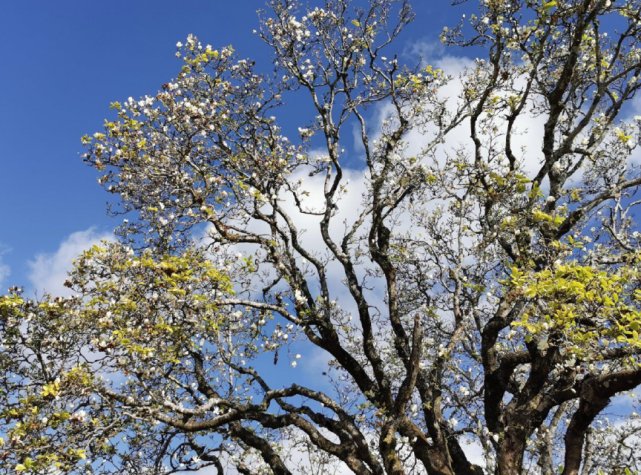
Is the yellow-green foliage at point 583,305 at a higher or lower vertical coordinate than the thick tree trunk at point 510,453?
higher

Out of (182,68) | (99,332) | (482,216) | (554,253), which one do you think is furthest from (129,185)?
(554,253)

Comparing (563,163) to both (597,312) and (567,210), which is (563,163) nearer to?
(567,210)

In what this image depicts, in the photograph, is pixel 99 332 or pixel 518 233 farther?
pixel 518 233

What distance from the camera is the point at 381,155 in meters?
13.0

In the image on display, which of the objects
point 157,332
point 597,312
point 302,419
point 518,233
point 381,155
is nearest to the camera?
point 597,312

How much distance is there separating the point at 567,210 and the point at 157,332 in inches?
311

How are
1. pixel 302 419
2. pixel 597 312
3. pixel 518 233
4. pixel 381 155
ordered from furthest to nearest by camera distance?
pixel 381 155, pixel 302 419, pixel 518 233, pixel 597 312

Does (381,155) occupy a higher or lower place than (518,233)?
higher

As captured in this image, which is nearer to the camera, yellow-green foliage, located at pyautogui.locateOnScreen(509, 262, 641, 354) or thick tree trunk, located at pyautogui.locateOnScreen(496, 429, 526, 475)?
yellow-green foliage, located at pyautogui.locateOnScreen(509, 262, 641, 354)

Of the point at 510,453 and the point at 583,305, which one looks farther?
the point at 510,453

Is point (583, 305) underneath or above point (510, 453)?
above

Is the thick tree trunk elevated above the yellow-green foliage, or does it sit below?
below

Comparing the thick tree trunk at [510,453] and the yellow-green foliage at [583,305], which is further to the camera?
the thick tree trunk at [510,453]

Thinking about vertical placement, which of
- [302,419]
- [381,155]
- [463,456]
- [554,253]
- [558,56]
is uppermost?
[558,56]
